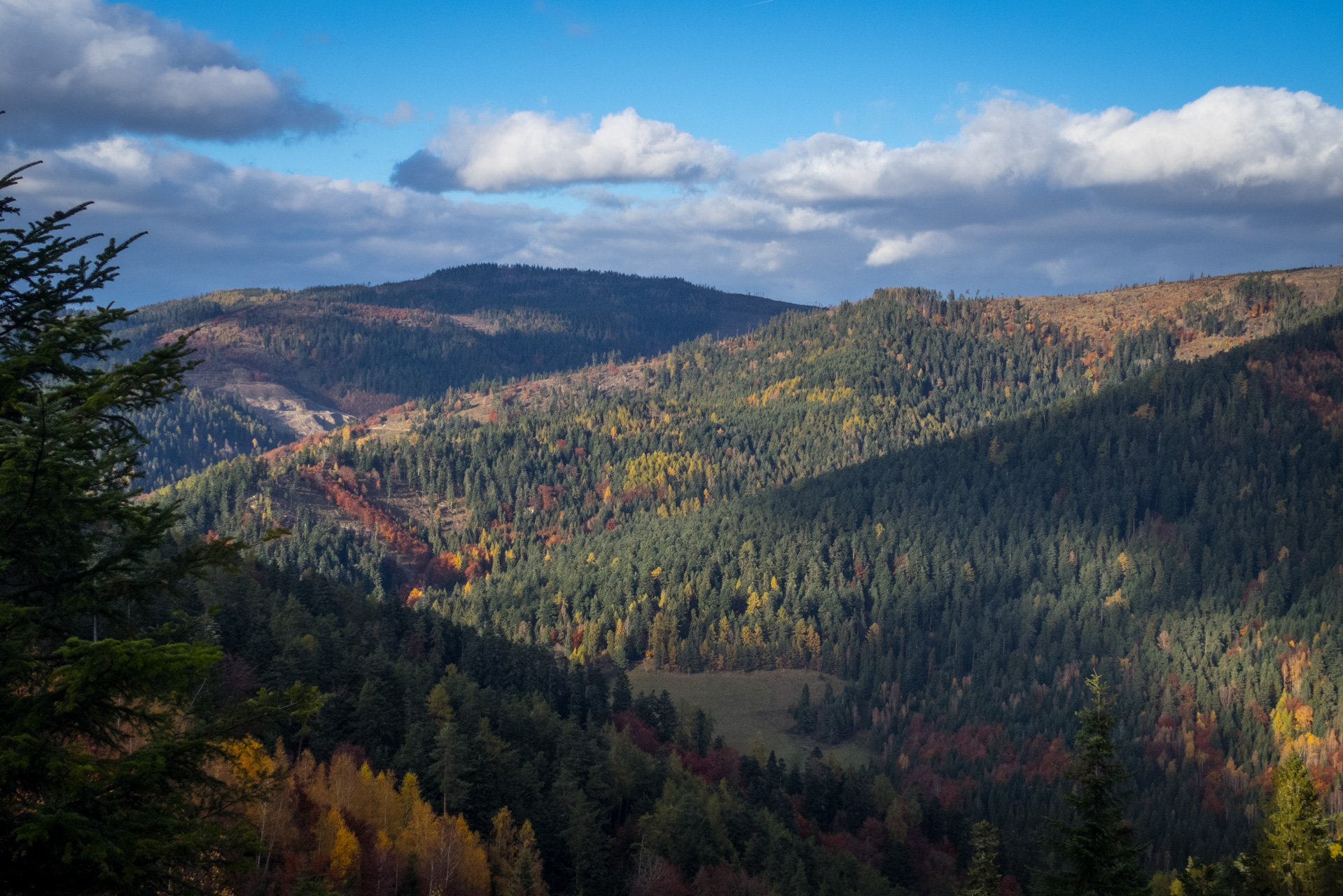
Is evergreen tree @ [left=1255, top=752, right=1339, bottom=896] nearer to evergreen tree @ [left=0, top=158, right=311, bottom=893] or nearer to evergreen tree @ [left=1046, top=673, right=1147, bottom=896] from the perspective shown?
evergreen tree @ [left=1046, top=673, right=1147, bottom=896]

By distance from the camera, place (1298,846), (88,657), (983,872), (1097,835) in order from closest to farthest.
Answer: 1. (88,657)
2. (1097,835)
3. (983,872)
4. (1298,846)

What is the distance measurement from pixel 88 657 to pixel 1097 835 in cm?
3629

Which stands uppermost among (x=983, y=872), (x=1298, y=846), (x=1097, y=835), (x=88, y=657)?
(x=88, y=657)

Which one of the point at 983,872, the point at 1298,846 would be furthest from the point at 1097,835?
the point at 1298,846

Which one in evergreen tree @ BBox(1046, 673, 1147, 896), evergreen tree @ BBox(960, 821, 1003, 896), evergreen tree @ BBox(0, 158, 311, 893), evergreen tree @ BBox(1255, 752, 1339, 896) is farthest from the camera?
evergreen tree @ BBox(1255, 752, 1339, 896)

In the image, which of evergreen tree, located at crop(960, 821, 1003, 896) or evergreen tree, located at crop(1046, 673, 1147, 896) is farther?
evergreen tree, located at crop(960, 821, 1003, 896)

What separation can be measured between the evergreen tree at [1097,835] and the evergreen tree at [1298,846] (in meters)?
14.4

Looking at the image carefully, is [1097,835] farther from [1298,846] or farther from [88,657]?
[88,657]

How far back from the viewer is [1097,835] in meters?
38.5

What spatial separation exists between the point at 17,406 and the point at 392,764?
86702 mm

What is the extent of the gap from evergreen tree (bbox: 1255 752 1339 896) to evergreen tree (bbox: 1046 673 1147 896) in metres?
14.4

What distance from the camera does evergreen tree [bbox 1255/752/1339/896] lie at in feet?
156

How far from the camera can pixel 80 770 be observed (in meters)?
16.1

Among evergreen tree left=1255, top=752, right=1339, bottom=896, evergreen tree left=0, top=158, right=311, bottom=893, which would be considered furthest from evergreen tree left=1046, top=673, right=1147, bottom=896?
evergreen tree left=0, top=158, right=311, bottom=893
